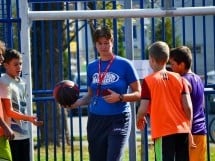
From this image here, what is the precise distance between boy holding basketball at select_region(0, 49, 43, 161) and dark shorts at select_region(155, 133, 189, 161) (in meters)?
1.30

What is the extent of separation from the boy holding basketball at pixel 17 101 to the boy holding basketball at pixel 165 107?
1.22 metres

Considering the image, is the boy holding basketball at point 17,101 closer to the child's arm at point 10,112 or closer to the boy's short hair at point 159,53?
the child's arm at point 10,112

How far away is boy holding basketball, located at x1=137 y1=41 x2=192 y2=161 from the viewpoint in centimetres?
693

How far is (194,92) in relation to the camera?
287 inches

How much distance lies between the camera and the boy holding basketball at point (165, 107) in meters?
6.93

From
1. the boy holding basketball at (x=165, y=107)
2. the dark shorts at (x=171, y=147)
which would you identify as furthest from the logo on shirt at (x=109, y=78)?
the dark shorts at (x=171, y=147)

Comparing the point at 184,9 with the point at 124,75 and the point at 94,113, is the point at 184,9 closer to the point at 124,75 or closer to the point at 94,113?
the point at 124,75

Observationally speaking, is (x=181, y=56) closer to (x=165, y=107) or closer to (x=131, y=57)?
(x=165, y=107)

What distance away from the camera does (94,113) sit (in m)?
7.21

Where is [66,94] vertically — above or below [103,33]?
below

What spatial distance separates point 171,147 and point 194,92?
70 cm

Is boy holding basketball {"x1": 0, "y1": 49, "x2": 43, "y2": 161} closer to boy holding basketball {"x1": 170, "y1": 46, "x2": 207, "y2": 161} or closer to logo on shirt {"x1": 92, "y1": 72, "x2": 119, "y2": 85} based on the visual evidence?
logo on shirt {"x1": 92, "y1": 72, "x2": 119, "y2": 85}

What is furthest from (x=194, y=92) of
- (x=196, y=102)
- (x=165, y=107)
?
(x=165, y=107)

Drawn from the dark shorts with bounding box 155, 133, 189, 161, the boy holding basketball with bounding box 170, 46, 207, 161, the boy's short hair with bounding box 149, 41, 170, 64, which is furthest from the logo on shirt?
the dark shorts with bounding box 155, 133, 189, 161
